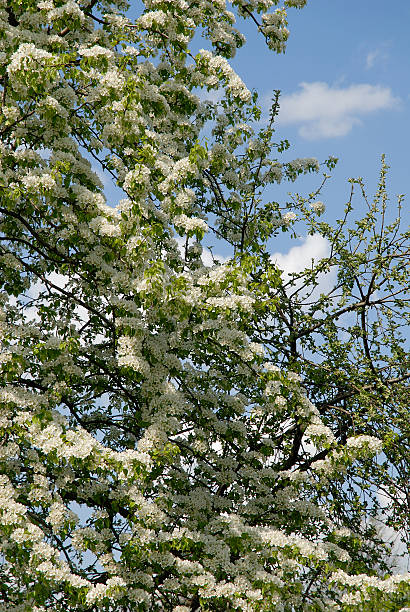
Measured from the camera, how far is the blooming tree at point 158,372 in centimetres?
841

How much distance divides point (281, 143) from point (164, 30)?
3518 millimetres

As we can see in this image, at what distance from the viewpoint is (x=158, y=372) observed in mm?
9125

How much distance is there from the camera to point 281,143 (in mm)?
13406

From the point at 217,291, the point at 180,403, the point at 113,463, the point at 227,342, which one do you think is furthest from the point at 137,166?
the point at 113,463

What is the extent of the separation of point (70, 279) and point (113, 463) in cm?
369

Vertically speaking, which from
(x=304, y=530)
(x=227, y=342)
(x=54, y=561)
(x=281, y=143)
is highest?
(x=281, y=143)

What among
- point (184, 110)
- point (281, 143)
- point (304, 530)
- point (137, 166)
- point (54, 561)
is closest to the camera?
point (54, 561)

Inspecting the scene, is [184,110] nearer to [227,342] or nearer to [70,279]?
[70,279]

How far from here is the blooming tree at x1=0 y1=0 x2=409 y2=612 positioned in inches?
331

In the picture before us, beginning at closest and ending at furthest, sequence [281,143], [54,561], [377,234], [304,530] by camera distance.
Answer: [54,561], [304,530], [377,234], [281,143]

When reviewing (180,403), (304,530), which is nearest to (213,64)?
(180,403)

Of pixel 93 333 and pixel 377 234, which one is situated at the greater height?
pixel 377 234

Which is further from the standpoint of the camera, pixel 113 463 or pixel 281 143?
pixel 281 143

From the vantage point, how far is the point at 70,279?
10742mm
